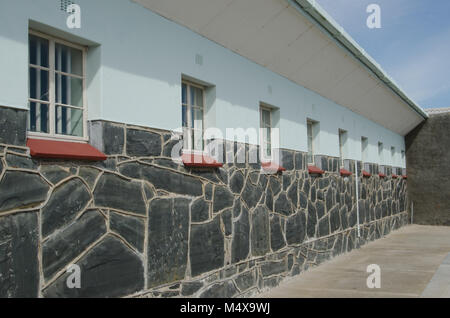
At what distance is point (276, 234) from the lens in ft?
25.9

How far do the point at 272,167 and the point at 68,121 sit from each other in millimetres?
4157

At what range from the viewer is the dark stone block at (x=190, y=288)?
5477mm

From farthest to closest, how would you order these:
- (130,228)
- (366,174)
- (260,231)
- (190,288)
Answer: (366,174), (260,231), (190,288), (130,228)

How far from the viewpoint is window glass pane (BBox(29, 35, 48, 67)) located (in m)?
4.21

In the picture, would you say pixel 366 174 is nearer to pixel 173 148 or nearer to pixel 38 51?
pixel 173 148

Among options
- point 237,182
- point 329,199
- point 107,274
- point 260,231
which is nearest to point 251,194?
point 237,182

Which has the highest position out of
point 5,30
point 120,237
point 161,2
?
point 161,2

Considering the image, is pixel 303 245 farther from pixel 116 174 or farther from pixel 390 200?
pixel 390 200

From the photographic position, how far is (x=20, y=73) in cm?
381

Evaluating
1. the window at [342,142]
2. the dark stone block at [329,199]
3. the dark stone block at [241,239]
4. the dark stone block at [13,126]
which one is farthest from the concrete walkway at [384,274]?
the dark stone block at [13,126]

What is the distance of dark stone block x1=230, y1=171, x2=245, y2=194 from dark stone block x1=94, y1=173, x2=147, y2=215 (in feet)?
6.58

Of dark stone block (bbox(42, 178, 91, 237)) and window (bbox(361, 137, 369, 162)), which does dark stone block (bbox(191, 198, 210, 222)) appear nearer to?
dark stone block (bbox(42, 178, 91, 237))

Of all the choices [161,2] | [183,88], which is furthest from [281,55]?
[161,2]
